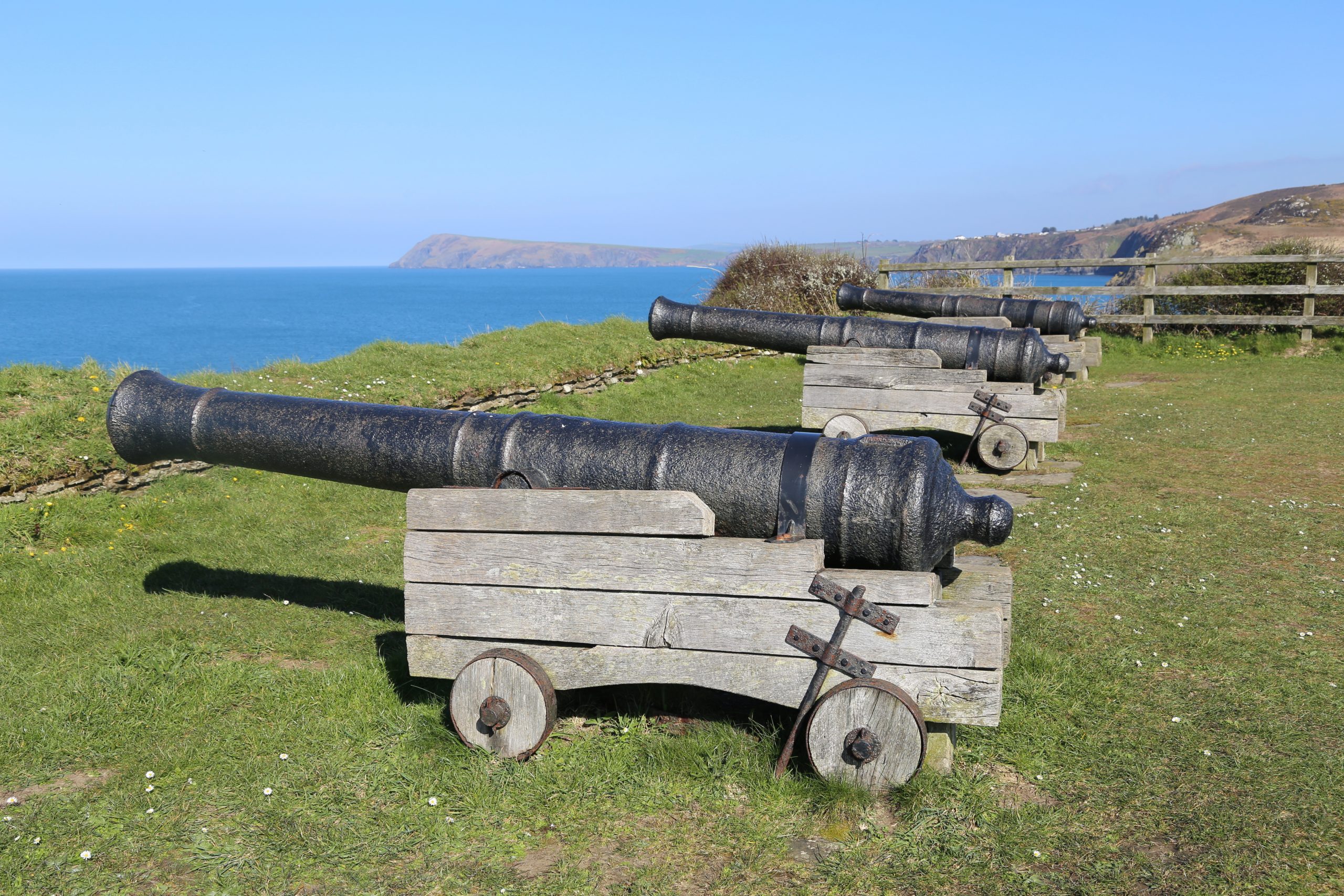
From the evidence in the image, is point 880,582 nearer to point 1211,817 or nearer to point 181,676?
point 1211,817

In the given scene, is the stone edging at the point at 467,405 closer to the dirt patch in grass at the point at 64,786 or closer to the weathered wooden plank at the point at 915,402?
the dirt patch in grass at the point at 64,786

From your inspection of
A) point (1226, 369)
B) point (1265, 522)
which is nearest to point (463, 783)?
point (1265, 522)

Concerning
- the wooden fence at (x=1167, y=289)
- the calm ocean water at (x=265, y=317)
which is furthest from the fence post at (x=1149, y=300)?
the calm ocean water at (x=265, y=317)

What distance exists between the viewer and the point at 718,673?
3654mm

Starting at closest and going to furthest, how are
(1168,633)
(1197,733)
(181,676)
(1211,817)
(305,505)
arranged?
(1211,817), (1197,733), (181,676), (1168,633), (305,505)

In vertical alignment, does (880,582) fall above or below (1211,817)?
above

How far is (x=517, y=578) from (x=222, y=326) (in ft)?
225

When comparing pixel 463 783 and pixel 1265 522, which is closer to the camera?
pixel 463 783

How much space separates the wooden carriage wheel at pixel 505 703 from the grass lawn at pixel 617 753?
3.2 inches

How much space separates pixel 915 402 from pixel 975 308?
4.41 metres

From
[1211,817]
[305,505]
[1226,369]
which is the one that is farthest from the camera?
[1226,369]

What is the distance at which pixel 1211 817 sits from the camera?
11.3 ft

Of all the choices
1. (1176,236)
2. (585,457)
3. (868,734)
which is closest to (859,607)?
(868,734)

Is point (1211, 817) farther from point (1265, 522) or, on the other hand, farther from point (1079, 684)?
point (1265, 522)
